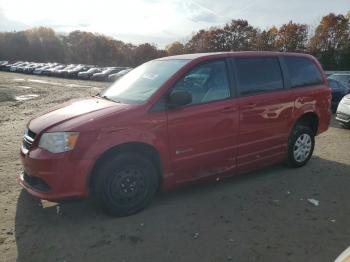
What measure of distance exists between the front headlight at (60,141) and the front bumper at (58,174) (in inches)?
2.3

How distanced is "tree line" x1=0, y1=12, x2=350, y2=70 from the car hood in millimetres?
48025

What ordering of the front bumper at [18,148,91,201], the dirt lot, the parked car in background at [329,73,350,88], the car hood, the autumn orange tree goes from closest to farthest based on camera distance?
the dirt lot, the front bumper at [18,148,91,201], the car hood, the parked car in background at [329,73,350,88], the autumn orange tree

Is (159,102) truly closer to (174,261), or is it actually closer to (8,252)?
Answer: (174,261)

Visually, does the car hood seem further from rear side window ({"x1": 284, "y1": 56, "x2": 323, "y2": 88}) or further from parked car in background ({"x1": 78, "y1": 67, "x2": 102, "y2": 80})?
parked car in background ({"x1": 78, "y1": 67, "x2": 102, "y2": 80})

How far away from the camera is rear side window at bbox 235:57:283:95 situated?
540 cm

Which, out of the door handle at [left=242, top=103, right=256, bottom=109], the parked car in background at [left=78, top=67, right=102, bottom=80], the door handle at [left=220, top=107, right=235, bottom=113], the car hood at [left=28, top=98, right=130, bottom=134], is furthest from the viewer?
the parked car in background at [left=78, top=67, right=102, bottom=80]

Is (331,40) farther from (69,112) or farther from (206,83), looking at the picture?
(69,112)

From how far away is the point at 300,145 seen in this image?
252 inches

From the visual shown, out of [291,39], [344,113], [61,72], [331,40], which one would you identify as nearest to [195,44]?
[291,39]

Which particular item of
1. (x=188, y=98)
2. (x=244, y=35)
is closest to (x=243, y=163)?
(x=188, y=98)

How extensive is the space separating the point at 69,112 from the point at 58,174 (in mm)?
886

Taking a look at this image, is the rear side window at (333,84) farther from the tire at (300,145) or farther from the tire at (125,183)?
the tire at (125,183)

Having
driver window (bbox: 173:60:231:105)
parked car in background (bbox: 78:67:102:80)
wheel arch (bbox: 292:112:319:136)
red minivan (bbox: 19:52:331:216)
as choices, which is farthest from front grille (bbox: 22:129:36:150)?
parked car in background (bbox: 78:67:102:80)

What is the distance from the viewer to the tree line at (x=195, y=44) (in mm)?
50844
